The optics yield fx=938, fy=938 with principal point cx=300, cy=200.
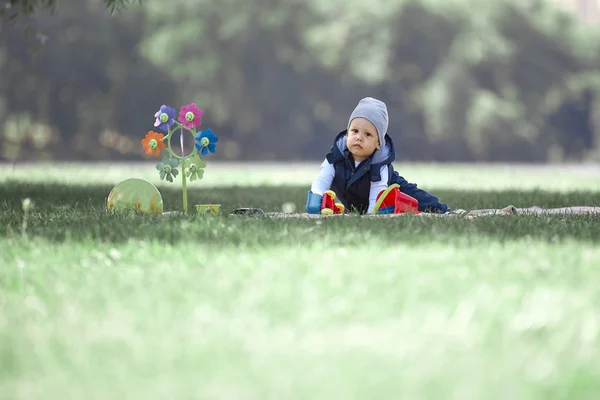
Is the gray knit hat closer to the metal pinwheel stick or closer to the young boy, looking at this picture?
the young boy

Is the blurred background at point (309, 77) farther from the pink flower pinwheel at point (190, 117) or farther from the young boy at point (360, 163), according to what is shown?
the pink flower pinwheel at point (190, 117)

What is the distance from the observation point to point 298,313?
352cm

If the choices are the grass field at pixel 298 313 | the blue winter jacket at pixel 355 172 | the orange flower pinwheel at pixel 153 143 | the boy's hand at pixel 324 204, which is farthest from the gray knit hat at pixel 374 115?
the grass field at pixel 298 313

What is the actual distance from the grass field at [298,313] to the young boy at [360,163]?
181 cm

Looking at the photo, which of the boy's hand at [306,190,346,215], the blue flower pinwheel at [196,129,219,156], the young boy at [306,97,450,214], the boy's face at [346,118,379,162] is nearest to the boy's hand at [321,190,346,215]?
the boy's hand at [306,190,346,215]

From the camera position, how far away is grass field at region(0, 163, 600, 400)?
277 cm

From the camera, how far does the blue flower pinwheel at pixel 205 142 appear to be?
7100mm

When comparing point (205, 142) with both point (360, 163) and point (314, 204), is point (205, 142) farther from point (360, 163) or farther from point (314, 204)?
point (360, 163)

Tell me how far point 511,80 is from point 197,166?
4214 centimetres

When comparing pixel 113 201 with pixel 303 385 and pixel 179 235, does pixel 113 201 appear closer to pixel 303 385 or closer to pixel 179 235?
pixel 179 235

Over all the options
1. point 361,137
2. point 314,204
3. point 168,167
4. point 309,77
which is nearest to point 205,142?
point 168,167

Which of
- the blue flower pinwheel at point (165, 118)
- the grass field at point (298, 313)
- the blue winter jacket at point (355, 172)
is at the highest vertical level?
the blue flower pinwheel at point (165, 118)

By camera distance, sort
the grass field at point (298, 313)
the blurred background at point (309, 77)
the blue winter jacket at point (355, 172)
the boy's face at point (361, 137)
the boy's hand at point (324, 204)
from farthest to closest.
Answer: the blurred background at point (309, 77) → the blue winter jacket at point (355, 172) → the boy's face at point (361, 137) → the boy's hand at point (324, 204) → the grass field at point (298, 313)

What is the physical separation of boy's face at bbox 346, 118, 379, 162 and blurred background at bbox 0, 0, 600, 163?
31894 mm
